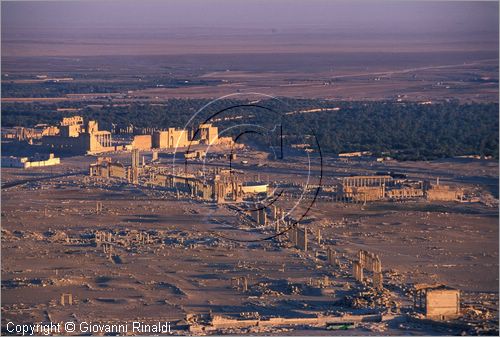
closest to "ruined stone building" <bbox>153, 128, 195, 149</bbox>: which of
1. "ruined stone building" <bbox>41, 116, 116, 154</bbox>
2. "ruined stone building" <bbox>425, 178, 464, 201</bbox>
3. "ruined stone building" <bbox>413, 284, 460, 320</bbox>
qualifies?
"ruined stone building" <bbox>41, 116, 116, 154</bbox>

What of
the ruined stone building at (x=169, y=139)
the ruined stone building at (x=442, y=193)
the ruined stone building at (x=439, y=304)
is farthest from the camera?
the ruined stone building at (x=169, y=139)

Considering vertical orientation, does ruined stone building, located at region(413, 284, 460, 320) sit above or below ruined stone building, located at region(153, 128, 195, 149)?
above

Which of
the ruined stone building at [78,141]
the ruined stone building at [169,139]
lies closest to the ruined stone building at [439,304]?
the ruined stone building at [78,141]

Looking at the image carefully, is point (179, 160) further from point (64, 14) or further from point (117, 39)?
point (64, 14)

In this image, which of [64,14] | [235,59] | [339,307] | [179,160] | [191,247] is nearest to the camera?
[339,307]

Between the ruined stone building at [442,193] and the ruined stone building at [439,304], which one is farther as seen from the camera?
the ruined stone building at [442,193]

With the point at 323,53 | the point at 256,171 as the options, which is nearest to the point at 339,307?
the point at 256,171

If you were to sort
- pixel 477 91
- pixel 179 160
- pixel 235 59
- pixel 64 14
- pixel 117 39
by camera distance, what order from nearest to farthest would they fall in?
pixel 179 160
pixel 477 91
pixel 235 59
pixel 117 39
pixel 64 14

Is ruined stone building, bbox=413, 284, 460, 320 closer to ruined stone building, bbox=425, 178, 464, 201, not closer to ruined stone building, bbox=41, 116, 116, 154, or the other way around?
ruined stone building, bbox=425, 178, 464, 201

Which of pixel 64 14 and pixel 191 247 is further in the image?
pixel 64 14

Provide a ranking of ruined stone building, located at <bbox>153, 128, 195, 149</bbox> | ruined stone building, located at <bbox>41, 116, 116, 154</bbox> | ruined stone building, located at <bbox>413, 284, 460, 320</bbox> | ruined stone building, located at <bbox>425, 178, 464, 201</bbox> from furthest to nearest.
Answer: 1. ruined stone building, located at <bbox>153, 128, 195, 149</bbox>
2. ruined stone building, located at <bbox>41, 116, 116, 154</bbox>
3. ruined stone building, located at <bbox>425, 178, 464, 201</bbox>
4. ruined stone building, located at <bbox>413, 284, 460, 320</bbox>

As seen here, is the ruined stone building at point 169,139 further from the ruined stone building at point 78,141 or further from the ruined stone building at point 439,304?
the ruined stone building at point 439,304
